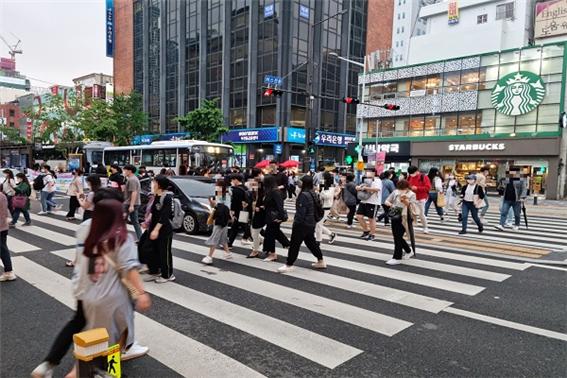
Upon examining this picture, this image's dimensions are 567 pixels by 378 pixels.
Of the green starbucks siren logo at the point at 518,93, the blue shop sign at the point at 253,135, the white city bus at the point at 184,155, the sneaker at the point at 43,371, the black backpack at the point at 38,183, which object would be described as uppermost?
the green starbucks siren logo at the point at 518,93

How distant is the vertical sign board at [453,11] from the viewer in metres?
51.4

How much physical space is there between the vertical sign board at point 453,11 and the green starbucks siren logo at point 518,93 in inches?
987

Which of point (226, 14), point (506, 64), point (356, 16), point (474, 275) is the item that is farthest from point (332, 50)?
point (474, 275)

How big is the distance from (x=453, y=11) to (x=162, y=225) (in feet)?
189

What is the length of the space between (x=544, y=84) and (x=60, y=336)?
35964 millimetres

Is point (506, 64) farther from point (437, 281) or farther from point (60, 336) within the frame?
point (60, 336)

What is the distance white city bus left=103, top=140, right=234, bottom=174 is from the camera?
25.1 m

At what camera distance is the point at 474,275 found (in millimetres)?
6527

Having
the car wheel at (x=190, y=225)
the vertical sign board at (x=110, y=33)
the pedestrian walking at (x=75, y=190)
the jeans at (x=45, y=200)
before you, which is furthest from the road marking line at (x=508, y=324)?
the vertical sign board at (x=110, y=33)

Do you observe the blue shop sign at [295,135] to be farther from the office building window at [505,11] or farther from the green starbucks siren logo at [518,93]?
the office building window at [505,11]

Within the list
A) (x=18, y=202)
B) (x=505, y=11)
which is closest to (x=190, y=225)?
(x=18, y=202)

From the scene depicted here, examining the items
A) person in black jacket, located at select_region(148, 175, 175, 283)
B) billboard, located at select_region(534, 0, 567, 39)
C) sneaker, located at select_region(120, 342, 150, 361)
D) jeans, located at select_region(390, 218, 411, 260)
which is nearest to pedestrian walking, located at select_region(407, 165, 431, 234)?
jeans, located at select_region(390, 218, 411, 260)

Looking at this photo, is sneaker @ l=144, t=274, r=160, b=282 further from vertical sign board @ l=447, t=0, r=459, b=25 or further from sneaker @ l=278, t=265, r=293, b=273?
vertical sign board @ l=447, t=0, r=459, b=25

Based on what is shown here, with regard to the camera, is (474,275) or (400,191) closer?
(474,275)
